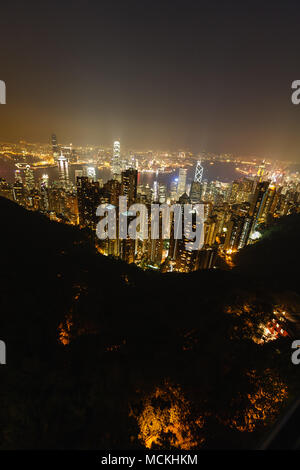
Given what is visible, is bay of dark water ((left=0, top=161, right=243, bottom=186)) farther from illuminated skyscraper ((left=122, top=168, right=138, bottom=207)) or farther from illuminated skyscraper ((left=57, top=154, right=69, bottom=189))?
illuminated skyscraper ((left=122, top=168, right=138, bottom=207))

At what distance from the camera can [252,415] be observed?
2.92 m

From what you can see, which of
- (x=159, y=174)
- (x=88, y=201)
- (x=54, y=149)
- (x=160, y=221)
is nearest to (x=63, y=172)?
(x=54, y=149)

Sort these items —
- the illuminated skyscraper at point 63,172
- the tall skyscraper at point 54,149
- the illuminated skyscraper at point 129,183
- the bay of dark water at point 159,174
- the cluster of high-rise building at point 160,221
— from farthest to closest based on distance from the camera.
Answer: the tall skyscraper at point 54,149
the bay of dark water at point 159,174
the illuminated skyscraper at point 63,172
the illuminated skyscraper at point 129,183
the cluster of high-rise building at point 160,221

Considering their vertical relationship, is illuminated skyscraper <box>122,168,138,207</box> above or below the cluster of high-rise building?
above

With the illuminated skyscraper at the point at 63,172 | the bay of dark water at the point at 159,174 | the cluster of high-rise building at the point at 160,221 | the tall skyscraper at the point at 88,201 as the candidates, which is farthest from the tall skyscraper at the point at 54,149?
the tall skyscraper at the point at 88,201

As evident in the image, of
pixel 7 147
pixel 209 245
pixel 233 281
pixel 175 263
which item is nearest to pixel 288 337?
pixel 233 281

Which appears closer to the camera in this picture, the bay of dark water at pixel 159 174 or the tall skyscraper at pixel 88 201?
the tall skyscraper at pixel 88 201

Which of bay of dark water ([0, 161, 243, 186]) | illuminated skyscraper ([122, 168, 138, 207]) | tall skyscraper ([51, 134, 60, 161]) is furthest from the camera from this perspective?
tall skyscraper ([51, 134, 60, 161])

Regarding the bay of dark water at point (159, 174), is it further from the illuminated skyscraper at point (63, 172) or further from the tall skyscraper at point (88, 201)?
the tall skyscraper at point (88, 201)

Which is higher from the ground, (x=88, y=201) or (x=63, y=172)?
(x=88, y=201)

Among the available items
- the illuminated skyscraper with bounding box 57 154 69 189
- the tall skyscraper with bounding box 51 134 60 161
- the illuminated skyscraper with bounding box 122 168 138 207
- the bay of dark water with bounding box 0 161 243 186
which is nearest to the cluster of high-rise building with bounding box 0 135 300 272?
the illuminated skyscraper with bounding box 122 168 138 207

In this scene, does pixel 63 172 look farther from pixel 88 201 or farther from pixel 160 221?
pixel 160 221
